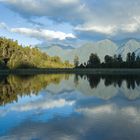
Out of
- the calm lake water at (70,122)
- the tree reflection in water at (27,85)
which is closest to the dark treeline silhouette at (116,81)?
the tree reflection in water at (27,85)

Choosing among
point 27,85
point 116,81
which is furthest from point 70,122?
point 116,81

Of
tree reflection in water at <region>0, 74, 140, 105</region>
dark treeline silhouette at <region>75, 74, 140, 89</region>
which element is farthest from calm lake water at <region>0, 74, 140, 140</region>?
dark treeline silhouette at <region>75, 74, 140, 89</region>

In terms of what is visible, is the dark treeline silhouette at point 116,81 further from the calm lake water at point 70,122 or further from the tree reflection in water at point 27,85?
the calm lake water at point 70,122

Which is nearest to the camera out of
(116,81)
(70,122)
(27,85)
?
(70,122)

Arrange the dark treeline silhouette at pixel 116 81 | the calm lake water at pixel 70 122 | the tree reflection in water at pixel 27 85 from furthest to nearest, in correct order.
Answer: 1. the dark treeline silhouette at pixel 116 81
2. the tree reflection in water at pixel 27 85
3. the calm lake water at pixel 70 122

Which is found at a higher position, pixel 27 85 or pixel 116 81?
pixel 27 85

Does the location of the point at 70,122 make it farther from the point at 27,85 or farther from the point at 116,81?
Answer: the point at 116,81

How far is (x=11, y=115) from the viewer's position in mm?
32188

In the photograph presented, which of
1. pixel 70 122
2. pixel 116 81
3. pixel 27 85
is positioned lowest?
pixel 116 81

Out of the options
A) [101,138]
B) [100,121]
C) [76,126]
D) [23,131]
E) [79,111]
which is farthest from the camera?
[79,111]

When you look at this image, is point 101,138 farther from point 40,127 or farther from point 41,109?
point 41,109

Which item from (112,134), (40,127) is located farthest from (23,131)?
(112,134)

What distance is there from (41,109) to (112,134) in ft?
48.0

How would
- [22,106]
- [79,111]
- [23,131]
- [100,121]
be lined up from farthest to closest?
[22,106] → [79,111] → [100,121] → [23,131]
